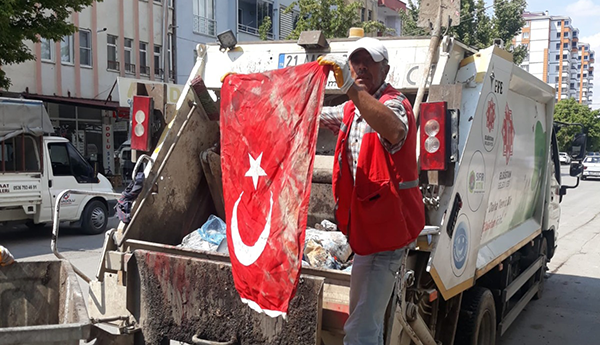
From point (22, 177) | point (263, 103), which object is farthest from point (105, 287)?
point (22, 177)

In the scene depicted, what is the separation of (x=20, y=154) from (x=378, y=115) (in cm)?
989

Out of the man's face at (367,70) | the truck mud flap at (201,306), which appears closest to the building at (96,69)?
the truck mud flap at (201,306)

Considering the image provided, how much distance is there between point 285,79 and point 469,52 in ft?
5.75

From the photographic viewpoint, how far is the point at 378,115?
8.02ft

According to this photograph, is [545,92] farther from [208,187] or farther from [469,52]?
[208,187]

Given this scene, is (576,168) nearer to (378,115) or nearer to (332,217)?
(332,217)

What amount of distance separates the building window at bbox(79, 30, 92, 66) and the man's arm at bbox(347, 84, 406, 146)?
811 inches

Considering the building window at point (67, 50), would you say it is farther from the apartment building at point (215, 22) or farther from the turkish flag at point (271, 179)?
the turkish flag at point (271, 179)

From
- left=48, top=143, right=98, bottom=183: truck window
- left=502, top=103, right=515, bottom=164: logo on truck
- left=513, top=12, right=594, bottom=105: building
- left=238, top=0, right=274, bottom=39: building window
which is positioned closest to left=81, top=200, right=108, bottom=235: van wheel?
left=48, top=143, right=98, bottom=183: truck window

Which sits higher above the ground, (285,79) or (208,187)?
(285,79)

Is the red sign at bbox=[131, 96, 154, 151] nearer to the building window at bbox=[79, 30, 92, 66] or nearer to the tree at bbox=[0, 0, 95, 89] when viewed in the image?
the tree at bbox=[0, 0, 95, 89]

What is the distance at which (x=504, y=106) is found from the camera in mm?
4449

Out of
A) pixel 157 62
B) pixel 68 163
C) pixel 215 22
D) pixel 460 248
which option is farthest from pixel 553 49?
pixel 460 248

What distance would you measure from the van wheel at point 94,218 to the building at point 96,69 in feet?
27.0
